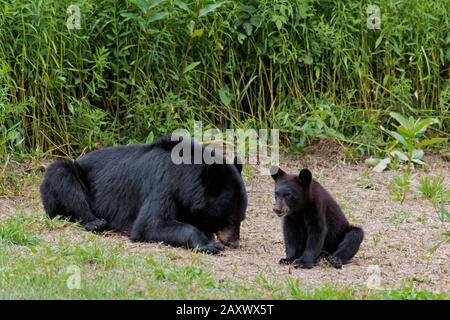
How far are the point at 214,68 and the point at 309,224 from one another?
4.42 metres

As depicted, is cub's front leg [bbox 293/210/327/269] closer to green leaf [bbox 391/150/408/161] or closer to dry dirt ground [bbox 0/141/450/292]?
dry dirt ground [bbox 0/141/450/292]

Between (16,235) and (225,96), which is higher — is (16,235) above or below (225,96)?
below

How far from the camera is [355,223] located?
31.3ft

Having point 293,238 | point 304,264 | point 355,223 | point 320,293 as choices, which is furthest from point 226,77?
point 320,293

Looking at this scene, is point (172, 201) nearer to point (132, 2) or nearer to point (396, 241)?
point (396, 241)

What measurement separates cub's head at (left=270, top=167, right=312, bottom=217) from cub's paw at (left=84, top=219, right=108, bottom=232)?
6.85 ft

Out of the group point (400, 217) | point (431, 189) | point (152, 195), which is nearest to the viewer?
point (152, 195)

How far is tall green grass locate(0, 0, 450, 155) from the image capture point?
1088cm

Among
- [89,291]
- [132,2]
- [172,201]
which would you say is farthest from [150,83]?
[89,291]

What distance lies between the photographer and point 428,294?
22.4 ft

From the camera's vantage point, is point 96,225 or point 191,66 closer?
point 96,225

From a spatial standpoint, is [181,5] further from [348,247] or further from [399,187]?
[348,247]

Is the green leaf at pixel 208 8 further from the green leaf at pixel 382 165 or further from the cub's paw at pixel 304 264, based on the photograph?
the cub's paw at pixel 304 264

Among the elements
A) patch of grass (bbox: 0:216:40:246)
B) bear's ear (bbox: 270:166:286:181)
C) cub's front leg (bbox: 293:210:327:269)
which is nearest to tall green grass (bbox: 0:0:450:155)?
patch of grass (bbox: 0:216:40:246)
